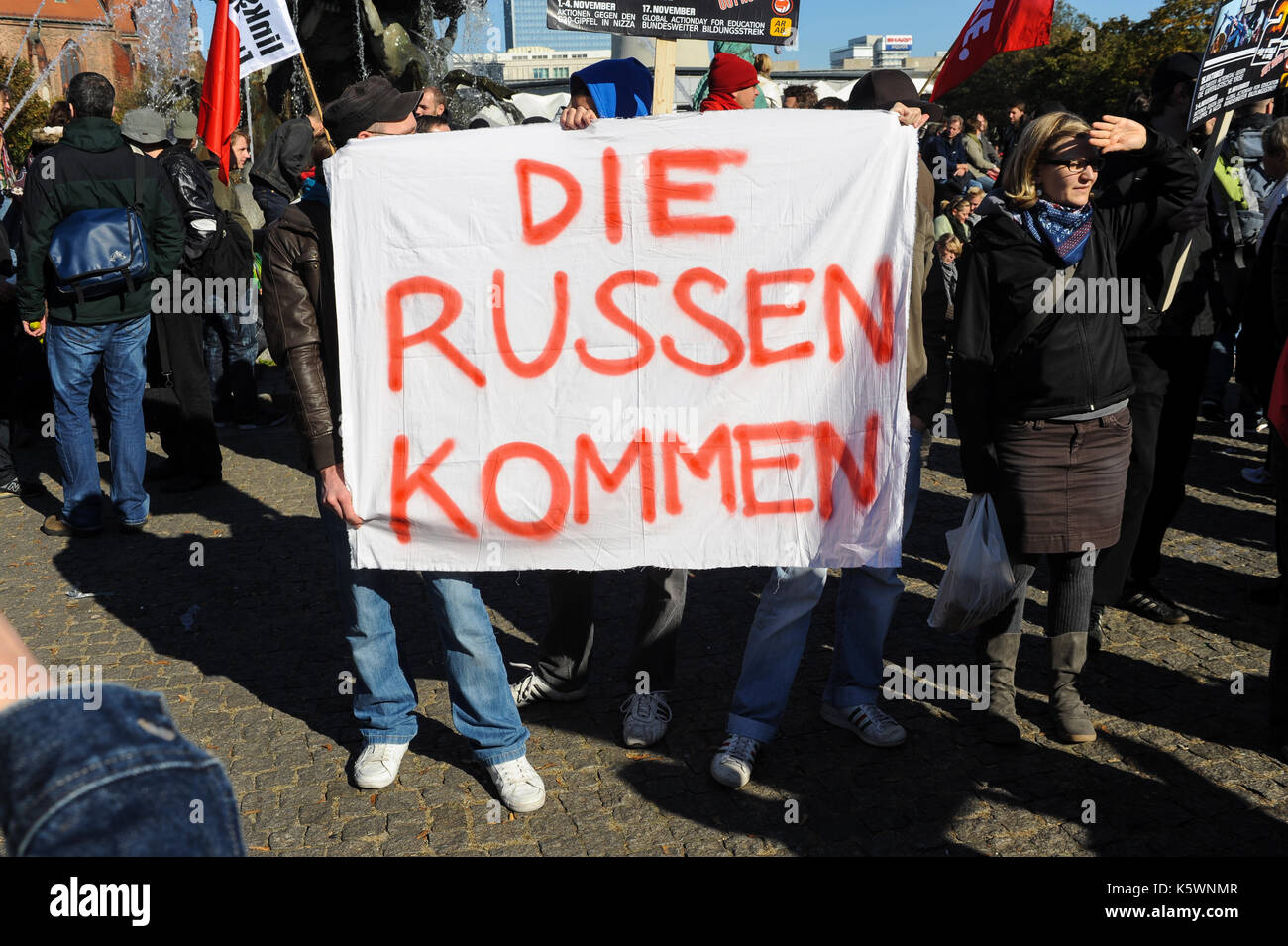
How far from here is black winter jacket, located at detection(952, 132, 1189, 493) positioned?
3.68 metres

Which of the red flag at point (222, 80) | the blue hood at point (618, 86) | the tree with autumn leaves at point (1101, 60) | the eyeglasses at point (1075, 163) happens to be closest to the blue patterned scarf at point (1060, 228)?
the eyeglasses at point (1075, 163)

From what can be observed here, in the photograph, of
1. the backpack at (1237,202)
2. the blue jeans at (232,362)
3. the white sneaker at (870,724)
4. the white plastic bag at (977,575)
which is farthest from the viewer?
the blue jeans at (232,362)

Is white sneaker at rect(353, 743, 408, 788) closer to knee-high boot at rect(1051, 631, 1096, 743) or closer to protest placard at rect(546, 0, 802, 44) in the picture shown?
knee-high boot at rect(1051, 631, 1096, 743)

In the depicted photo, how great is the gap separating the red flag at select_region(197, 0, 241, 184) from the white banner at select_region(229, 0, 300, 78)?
71 millimetres

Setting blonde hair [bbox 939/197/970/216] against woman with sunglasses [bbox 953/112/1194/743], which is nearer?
woman with sunglasses [bbox 953/112/1194/743]

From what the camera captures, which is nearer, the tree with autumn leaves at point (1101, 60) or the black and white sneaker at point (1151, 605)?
the black and white sneaker at point (1151, 605)

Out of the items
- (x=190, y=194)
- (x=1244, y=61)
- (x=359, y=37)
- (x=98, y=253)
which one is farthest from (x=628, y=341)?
(x=359, y=37)

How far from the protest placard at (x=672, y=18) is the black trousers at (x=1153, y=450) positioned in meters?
2.07

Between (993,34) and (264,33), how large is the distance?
4.44m

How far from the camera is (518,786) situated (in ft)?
11.7

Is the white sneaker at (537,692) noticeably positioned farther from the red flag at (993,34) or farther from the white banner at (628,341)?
the red flag at (993,34)

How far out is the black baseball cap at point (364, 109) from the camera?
3430 millimetres
